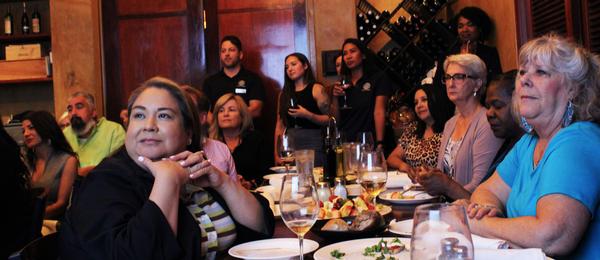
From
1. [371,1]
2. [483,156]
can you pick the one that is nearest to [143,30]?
[371,1]

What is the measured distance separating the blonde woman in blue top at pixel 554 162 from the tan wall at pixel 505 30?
3.14 m

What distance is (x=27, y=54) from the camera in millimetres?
6684

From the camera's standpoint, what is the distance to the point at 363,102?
16.8ft

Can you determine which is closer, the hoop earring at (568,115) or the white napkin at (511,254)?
the white napkin at (511,254)

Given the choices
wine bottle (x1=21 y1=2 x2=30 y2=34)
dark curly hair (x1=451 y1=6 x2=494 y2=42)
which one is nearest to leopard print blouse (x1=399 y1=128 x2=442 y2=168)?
dark curly hair (x1=451 y1=6 x2=494 y2=42)

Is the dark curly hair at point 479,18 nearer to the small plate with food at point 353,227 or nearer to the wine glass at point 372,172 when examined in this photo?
the wine glass at point 372,172

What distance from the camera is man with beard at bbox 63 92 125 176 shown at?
4699 millimetres

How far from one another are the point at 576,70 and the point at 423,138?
2303 millimetres

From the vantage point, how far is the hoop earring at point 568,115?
179 centimetres

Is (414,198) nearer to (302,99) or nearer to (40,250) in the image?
(40,250)

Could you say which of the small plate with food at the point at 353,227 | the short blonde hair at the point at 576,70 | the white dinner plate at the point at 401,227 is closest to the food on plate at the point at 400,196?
the white dinner plate at the point at 401,227

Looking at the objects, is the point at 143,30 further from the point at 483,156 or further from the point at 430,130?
the point at 483,156

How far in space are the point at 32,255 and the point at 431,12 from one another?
5.53 meters

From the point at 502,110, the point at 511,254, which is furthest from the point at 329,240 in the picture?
the point at 502,110
